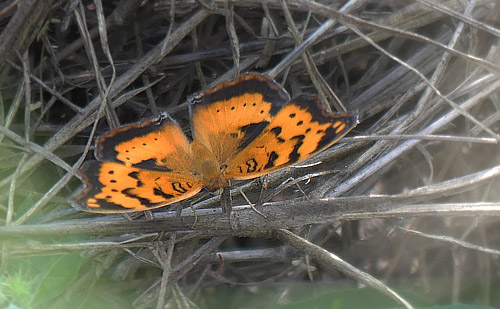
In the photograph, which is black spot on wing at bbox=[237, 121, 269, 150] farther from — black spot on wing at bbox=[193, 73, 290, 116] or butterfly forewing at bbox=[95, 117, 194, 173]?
butterfly forewing at bbox=[95, 117, 194, 173]

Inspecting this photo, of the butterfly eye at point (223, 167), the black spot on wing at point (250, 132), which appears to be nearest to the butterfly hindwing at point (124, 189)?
the butterfly eye at point (223, 167)

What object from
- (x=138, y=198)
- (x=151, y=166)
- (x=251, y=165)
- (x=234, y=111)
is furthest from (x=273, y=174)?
(x=138, y=198)

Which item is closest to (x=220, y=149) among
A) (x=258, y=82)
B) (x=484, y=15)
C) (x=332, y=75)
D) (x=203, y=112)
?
(x=203, y=112)

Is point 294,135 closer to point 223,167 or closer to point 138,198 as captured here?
point 223,167

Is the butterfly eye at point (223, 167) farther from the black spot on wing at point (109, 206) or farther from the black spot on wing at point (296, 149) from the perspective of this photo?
the black spot on wing at point (109, 206)

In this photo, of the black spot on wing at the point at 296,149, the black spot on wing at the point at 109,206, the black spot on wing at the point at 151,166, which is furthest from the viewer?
the black spot on wing at the point at 151,166

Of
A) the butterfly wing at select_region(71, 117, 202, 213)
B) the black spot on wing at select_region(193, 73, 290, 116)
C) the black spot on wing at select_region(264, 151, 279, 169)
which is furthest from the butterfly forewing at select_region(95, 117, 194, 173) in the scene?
the black spot on wing at select_region(264, 151, 279, 169)

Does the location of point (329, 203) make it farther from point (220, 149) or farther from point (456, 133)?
point (456, 133)
